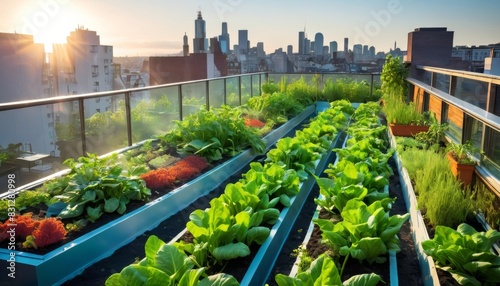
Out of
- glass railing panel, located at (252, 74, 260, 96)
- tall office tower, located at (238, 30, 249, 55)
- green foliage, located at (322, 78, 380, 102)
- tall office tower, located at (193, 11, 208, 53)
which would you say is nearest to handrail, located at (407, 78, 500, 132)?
glass railing panel, located at (252, 74, 260, 96)

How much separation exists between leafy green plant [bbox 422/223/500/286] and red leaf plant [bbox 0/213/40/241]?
2.81 meters

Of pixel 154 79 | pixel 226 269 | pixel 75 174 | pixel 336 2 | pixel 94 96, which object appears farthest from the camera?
pixel 154 79

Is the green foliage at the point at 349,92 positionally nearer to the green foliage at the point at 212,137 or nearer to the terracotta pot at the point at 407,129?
the terracotta pot at the point at 407,129

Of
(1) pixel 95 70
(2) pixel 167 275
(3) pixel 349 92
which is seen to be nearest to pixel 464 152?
(2) pixel 167 275

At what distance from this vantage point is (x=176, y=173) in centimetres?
493

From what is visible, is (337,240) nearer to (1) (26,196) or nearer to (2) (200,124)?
(1) (26,196)

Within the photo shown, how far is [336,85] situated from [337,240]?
36.2 feet

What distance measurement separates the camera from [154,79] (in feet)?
84.9

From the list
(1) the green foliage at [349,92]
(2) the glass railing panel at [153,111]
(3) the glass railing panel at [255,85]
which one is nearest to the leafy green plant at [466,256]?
(2) the glass railing panel at [153,111]

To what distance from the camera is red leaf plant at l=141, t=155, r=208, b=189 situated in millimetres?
4621

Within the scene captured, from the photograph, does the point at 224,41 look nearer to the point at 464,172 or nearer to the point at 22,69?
the point at 22,69

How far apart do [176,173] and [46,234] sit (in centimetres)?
192

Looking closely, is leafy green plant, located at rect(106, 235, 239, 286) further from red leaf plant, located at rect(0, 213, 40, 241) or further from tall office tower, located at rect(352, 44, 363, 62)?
tall office tower, located at rect(352, 44, 363, 62)

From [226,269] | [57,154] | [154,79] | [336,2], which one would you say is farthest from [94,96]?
[154,79]
